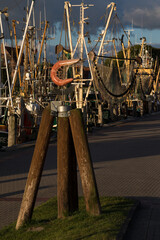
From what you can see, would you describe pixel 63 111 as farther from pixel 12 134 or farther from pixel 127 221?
pixel 12 134

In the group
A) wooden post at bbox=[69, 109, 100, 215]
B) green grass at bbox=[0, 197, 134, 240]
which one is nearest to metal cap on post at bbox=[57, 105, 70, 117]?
wooden post at bbox=[69, 109, 100, 215]

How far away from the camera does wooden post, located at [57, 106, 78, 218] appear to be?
8.42 meters

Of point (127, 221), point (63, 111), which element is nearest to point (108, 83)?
point (63, 111)

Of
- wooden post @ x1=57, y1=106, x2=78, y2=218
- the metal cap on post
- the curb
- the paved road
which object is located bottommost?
the paved road

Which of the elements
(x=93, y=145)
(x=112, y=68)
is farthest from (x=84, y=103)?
(x=93, y=145)

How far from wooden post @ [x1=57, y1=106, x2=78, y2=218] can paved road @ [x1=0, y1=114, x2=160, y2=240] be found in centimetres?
120

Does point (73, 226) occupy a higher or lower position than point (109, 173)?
higher

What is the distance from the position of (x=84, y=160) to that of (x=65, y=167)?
14.9 inches

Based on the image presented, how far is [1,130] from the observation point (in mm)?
27234

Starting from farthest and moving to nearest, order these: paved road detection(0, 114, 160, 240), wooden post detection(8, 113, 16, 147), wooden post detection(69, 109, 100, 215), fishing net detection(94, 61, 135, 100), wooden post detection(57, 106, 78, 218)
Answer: fishing net detection(94, 61, 135, 100) < wooden post detection(8, 113, 16, 147) < paved road detection(0, 114, 160, 240) < wooden post detection(57, 106, 78, 218) < wooden post detection(69, 109, 100, 215)

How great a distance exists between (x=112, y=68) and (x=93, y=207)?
1122 inches

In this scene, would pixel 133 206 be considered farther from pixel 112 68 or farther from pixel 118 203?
pixel 112 68

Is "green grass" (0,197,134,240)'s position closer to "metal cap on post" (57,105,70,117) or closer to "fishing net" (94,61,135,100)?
"metal cap on post" (57,105,70,117)

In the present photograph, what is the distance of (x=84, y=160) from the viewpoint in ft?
27.1
